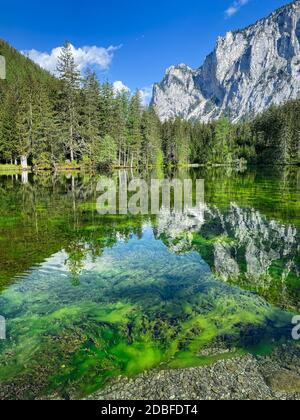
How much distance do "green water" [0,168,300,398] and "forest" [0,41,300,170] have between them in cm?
4939

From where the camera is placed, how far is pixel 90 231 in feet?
54.6

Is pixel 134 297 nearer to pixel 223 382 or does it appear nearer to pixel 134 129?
pixel 223 382

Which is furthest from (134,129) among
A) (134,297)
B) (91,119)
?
(134,297)

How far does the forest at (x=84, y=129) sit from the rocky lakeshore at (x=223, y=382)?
198 feet

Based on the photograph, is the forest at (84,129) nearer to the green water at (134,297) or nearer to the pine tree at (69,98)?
the pine tree at (69,98)

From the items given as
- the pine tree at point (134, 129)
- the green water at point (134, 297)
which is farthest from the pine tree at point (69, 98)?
the green water at point (134, 297)

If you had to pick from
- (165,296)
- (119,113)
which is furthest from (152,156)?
(165,296)

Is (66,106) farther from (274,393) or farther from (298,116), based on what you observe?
(298,116)

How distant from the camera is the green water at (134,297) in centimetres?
654

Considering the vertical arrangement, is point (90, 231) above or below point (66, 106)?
below

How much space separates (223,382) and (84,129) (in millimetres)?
63537

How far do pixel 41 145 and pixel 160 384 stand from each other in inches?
2436

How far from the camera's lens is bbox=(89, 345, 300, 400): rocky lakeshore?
549 centimetres
